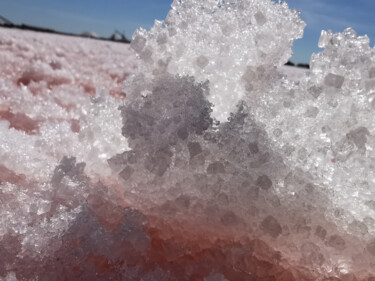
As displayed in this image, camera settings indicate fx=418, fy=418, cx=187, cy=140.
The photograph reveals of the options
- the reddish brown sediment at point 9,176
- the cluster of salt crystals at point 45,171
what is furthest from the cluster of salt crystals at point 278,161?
the reddish brown sediment at point 9,176

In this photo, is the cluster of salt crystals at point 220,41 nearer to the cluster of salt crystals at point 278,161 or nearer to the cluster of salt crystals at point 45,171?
the cluster of salt crystals at point 278,161

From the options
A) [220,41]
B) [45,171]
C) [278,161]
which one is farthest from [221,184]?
[45,171]

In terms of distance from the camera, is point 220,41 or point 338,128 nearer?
point 338,128

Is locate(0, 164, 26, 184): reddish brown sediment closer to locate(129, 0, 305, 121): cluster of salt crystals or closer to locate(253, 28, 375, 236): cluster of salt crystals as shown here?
locate(129, 0, 305, 121): cluster of salt crystals

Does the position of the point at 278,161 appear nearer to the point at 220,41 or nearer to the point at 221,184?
the point at 221,184

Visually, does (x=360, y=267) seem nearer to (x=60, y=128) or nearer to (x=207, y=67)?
(x=207, y=67)

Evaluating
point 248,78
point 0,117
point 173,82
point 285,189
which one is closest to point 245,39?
point 248,78

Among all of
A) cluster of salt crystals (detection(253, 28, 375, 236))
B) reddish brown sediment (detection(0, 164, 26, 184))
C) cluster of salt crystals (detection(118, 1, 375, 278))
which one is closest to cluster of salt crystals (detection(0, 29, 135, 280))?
reddish brown sediment (detection(0, 164, 26, 184))

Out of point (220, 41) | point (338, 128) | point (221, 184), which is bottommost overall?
point (221, 184)
